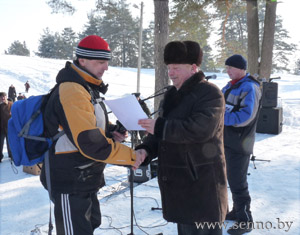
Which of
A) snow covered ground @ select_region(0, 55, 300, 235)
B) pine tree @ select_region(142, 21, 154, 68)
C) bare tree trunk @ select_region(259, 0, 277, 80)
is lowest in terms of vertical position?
snow covered ground @ select_region(0, 55, 300, 235)

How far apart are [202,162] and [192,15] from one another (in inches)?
341

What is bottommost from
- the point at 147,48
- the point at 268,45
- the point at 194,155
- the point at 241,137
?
the point at 241,137

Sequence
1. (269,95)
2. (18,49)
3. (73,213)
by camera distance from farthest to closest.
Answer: (18,49)
(269,95)
(73,213)

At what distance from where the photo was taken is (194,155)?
195 cm

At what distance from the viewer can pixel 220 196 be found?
202 centimetres

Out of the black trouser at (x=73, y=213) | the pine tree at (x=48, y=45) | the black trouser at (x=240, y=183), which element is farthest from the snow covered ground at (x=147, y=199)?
the pine tree at (x=48, y=45)

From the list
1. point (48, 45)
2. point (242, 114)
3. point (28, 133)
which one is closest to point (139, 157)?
point (28, 133)

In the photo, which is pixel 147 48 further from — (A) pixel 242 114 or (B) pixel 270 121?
(A) pixel 242 114

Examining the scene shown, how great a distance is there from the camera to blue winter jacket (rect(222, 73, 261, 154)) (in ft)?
10.7

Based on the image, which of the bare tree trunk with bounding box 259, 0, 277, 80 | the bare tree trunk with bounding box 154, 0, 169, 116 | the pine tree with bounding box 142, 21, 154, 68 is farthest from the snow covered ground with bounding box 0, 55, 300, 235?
the pine tree with bounding box 142, 21, 154, 68

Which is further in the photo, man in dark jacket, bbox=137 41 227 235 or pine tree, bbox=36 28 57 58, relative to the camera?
pine tree, bbox=36 28 57 58

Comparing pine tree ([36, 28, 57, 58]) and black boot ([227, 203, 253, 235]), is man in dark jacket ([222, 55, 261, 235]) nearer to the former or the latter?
black boot ([227, 203, 253, 235])

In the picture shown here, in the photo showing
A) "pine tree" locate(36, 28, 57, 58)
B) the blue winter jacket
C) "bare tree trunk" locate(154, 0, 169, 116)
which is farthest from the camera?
"pine tree" locate(36, 28, 57, 58)

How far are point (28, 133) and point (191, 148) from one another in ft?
3.90
